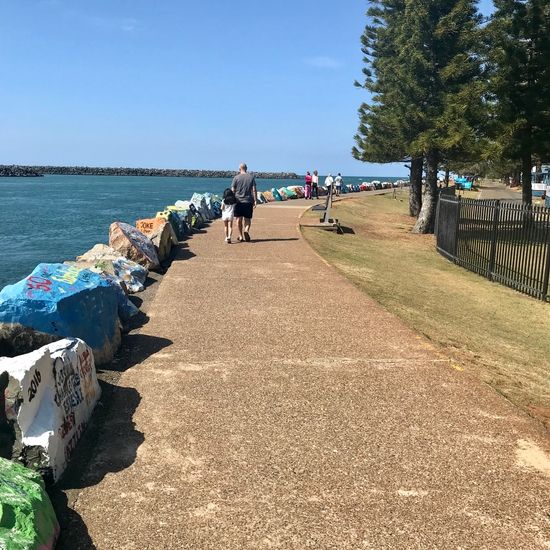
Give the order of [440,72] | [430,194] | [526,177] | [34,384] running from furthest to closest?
[526,177] → [430,194] → [440,72] → [34,384]

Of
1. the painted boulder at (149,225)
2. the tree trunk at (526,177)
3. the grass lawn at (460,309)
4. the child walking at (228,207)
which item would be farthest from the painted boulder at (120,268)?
the tree trunk at (526,177)

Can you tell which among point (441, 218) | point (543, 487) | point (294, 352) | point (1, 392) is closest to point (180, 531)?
point (1, 392)

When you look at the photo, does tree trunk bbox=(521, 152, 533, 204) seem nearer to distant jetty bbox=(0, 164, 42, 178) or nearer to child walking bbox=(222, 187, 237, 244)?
child walking bbox=(222, 187, 237, 244)

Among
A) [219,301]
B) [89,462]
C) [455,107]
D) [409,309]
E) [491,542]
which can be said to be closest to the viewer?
[491,542]

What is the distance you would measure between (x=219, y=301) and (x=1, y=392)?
431 centimetres

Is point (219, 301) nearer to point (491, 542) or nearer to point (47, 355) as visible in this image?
point (47, 355)

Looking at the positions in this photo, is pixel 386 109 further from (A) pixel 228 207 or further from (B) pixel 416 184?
(A) pixel 228 207

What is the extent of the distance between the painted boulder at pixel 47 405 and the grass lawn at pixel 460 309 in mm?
3387

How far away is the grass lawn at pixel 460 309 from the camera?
5.61 metres

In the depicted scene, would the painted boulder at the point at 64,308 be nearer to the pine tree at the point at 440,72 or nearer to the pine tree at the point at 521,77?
the pine tree at the point at 440,72

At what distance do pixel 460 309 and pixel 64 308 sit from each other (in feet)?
22.0

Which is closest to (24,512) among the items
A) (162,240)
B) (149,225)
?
(162,240)

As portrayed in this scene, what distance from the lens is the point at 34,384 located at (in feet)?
10.9

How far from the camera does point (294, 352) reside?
18.1 ft
